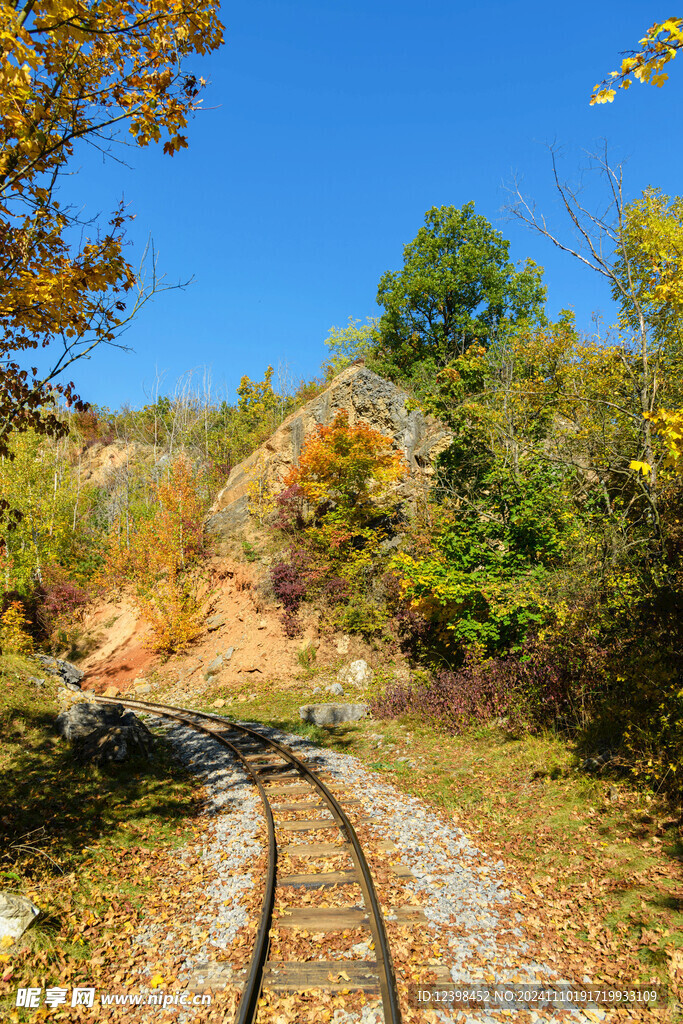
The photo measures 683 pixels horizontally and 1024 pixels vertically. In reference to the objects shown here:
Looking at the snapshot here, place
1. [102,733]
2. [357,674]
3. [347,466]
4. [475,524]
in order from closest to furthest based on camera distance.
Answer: [102,733]
[475,524]
[357,674]
[347,466]

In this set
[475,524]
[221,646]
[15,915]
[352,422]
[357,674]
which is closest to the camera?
[15,915]

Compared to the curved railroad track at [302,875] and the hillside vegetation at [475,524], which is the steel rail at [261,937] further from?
the hillside vegetation at [475,524]

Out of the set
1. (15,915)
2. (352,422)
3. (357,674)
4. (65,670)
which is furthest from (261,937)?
(352,422)

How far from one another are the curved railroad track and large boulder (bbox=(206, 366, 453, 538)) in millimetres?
12592

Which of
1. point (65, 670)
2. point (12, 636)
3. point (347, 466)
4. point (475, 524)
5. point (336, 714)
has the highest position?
point (347, 466)

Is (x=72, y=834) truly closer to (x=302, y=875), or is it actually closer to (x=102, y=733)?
(x=102, y=733)

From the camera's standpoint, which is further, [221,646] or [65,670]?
[221,646]

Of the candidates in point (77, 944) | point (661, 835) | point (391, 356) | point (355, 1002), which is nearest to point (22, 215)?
point (77, 944)

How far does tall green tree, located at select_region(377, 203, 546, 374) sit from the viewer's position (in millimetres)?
36094

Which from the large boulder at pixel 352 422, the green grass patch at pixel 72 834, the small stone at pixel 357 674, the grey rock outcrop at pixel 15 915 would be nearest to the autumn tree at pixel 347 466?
the large boulder at pixel 352 422

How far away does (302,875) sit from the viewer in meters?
6.49

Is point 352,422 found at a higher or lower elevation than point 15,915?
higher

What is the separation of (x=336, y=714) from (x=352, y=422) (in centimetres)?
1444

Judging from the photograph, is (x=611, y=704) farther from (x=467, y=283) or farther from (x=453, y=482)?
(x=467, y=283)
